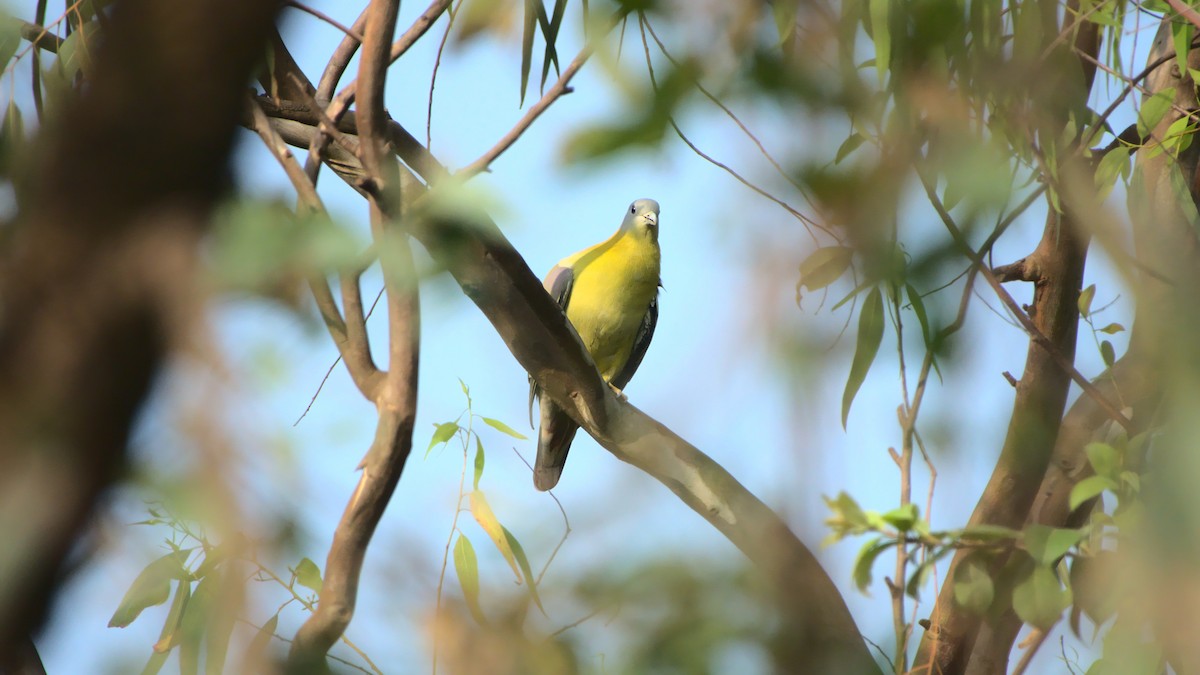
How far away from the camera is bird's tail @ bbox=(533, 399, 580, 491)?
346cm

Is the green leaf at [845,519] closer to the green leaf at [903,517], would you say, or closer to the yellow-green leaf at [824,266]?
the green leaf at [903,517]

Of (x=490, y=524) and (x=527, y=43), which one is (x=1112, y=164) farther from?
(x=490, y=524)

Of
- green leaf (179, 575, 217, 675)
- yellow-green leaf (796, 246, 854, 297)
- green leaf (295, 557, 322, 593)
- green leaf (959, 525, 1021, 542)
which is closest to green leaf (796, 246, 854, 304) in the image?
yellow-green leaf (796, 246, 854, 297)

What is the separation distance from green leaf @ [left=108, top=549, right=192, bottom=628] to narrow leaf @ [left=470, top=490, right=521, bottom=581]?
0.50 metres

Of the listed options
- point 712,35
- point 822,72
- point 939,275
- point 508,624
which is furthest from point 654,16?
point 508,624

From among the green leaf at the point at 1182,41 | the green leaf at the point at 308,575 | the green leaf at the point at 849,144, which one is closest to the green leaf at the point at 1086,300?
the green leaf at the point at 1182,41

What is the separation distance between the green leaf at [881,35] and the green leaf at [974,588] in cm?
67

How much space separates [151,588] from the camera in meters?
1.80

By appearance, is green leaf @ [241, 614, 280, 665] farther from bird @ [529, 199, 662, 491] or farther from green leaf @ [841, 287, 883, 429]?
bird @ [529, 199, 662, 491]

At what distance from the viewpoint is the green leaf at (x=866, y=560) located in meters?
1.17

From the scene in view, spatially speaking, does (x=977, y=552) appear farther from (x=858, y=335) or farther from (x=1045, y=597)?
(x=858, y=335)

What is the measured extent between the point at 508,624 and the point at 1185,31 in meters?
1.78

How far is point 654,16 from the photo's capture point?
3.16 feet

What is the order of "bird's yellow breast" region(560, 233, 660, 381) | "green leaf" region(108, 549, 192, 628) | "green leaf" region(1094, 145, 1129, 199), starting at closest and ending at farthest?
"green leaf" region(108, 549, 192, 628) → "green leaf" region(1094, 145, 1129, 199) → "bird's yellow breast" region(560, 233, 660, 381)
